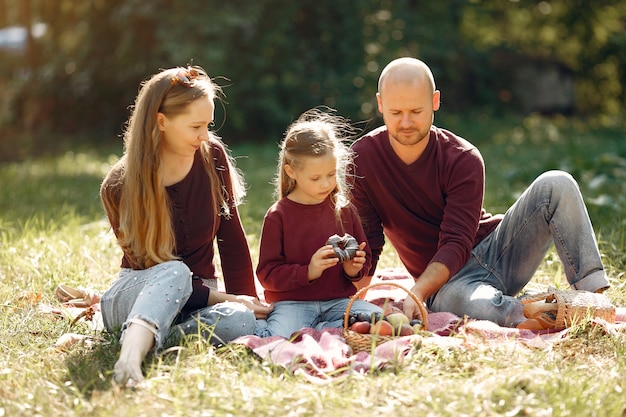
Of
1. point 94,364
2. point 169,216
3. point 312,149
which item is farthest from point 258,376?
point 312,149

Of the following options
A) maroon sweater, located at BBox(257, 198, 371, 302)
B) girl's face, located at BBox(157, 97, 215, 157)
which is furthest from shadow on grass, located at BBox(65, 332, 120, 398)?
girl's face, located at BBox(157, 97, 215, 157)

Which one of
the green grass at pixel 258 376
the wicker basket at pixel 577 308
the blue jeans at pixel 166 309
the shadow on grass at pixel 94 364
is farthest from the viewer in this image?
the wicker basket at pixel 577 308

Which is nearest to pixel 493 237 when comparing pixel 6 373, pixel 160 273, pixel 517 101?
pixel 160 273

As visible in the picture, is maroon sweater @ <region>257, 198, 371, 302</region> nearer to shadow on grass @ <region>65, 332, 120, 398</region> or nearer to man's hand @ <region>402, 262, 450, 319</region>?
man's hand @ <region>402, 262, 450, 319</region>

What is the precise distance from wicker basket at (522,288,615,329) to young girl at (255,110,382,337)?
80 cm

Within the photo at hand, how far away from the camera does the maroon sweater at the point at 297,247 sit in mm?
3857

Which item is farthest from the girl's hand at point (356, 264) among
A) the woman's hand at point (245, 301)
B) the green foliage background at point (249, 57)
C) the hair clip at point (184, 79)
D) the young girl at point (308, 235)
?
the green foliage background at point (249, 57)

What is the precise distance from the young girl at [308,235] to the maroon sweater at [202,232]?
0.23 meters

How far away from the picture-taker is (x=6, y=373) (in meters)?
3.18

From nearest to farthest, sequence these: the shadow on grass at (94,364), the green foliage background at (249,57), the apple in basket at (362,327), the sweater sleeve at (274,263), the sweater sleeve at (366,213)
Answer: the shadow on grass at (94,364), the apple in basket at (362,327), the sweater sleeve at (274,263), the sweater sleeve at (366,213), the green foliage background at (249,57)

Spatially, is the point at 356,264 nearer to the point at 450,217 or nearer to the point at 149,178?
the point at 450,217

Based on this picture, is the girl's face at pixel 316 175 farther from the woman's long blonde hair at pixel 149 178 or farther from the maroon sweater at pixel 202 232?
the woman's long blonde hair at pixel 149 178

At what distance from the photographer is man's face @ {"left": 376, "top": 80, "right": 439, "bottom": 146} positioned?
12.8 ft

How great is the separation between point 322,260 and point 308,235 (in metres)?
0.28
